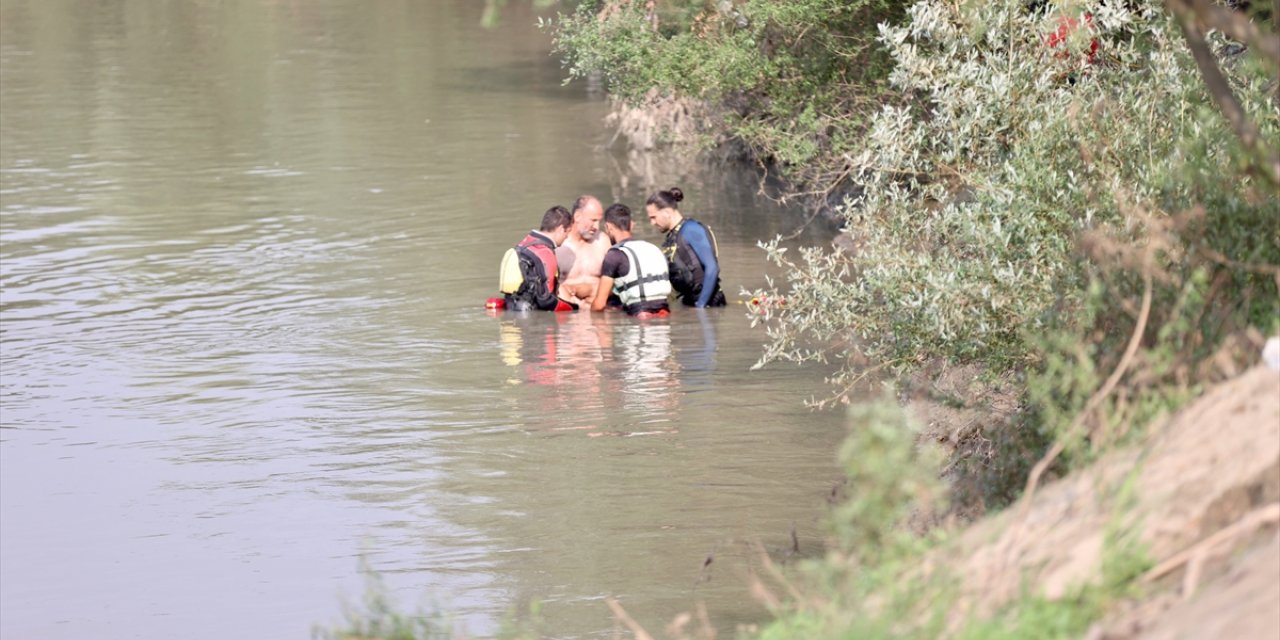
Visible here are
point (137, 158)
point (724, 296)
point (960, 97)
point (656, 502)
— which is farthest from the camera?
point (137, 158)

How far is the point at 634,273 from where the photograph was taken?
15234 millimetres

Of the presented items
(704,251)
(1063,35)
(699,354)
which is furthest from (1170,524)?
(704,251)

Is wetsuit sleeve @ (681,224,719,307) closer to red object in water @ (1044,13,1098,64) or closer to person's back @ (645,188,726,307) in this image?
person's back @ (645,188,726,307)

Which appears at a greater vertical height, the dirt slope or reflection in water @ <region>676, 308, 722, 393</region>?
the dirt slope

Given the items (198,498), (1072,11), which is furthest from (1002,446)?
(198,498)

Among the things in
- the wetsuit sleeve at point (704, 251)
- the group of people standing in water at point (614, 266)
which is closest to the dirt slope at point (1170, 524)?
the group of people standing in water at point (614, 266)

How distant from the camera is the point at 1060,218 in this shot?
8.02m

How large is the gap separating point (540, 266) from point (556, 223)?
40cm

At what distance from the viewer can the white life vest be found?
49.8 feet

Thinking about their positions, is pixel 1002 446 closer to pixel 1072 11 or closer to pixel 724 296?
pixel 1072 11

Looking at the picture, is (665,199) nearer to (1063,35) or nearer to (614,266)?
(614,266)

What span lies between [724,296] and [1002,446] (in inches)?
373

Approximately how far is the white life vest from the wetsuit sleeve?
1.14 feet

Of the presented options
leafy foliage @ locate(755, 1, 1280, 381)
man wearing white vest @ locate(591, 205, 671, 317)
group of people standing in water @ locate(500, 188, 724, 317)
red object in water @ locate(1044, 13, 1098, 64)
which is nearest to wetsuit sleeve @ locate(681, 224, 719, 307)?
group of people standing in water @ locate(500, 188, 724, 317)
